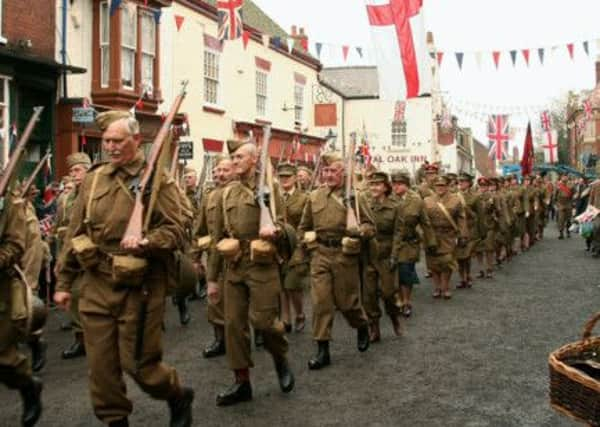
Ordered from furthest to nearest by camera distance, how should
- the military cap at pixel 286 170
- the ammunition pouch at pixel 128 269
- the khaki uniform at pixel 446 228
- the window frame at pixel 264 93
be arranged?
the window frame at pixel 264 93
the khaki uniform at pixel 446 228
the military cap at pixel 286 170
the ammunition pouch at pixel 128 269

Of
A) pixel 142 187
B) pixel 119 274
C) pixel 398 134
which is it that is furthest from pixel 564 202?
pixel 119 274

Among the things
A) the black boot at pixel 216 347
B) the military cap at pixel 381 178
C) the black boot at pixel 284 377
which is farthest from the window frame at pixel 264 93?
the black boot at pixel 284 377

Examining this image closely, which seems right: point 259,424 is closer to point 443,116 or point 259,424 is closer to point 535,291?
point 535,291

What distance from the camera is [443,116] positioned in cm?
4716

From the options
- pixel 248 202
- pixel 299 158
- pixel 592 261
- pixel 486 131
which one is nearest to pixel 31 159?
pixel 248 202

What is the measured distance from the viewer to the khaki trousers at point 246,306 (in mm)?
6312

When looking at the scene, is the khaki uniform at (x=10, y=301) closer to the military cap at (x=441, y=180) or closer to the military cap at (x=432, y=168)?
the military cap at (x=441, y=180)

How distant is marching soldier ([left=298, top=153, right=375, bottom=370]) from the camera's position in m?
7.63

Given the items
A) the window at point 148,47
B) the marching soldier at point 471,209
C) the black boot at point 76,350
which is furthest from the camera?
the window at point 148,47

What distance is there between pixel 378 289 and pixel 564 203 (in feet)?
58.4

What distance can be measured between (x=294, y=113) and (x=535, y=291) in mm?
18282

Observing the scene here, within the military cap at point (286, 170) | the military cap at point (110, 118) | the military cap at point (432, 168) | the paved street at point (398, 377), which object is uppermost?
the military cap at point (432, 168)

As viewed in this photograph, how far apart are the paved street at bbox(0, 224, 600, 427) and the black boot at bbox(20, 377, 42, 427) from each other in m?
0.22

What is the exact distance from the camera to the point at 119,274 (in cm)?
479
